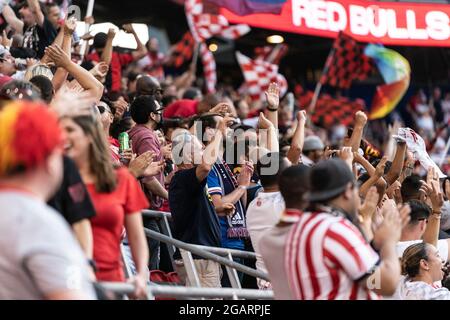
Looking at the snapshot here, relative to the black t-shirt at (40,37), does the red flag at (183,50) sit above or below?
below

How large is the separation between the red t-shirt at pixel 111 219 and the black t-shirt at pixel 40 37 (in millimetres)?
5548

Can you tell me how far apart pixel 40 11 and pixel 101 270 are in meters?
5.86

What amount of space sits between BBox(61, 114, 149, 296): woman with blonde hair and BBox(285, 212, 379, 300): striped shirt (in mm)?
805

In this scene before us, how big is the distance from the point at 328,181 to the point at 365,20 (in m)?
10.3

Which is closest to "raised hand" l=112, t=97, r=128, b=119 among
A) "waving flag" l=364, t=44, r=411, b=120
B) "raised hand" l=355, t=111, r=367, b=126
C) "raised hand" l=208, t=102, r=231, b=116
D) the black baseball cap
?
"raised hand" l=208, t=102, r=231, b=116

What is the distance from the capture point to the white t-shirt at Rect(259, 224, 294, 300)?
17.9 ft

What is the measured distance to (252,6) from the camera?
48.1 feet

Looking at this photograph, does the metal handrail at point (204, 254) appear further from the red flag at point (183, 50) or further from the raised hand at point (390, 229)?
the red flag at point (183, 50)

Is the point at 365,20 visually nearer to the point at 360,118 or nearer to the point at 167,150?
the point at 360,118

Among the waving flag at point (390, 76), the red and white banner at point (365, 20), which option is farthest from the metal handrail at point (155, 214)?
the waving flag at point (390, 76)

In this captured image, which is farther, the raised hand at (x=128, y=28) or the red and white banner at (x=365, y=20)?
the red and white banner at (x=365, y=20)

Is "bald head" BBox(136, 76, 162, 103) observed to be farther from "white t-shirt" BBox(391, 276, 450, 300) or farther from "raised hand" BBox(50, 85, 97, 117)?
"raised hand" BBox(50, 85, 97, 117)

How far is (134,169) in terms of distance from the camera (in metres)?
7.02

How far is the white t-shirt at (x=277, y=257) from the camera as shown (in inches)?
215
